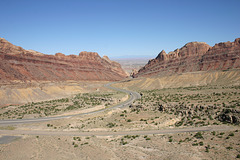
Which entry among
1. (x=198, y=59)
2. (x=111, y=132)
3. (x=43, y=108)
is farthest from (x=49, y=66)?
(x=111, y=132)

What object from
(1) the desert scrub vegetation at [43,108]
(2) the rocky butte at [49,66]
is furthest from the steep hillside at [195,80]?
(2) the rocky butte at [49,66]

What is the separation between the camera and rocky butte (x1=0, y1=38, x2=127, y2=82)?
72.7m

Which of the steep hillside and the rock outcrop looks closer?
the steep hillside

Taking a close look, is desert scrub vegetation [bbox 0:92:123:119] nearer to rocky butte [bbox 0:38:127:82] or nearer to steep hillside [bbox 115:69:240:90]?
rocky butte [bbox 0:38:127:82]

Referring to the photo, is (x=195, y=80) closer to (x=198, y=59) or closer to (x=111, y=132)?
(x=198, y=59)

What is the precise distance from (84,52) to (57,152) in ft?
368

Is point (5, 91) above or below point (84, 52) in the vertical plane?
below

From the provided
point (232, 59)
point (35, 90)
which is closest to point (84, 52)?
point (35, 90)

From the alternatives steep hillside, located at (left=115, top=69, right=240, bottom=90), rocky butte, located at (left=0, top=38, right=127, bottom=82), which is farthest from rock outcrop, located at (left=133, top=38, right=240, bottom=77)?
rocky butte, located at (left=0, top=38, right=127, bottom=82)

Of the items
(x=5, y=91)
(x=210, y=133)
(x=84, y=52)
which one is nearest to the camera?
(x=210, y=133)

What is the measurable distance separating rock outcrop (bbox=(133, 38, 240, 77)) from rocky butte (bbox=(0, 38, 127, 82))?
30.1m

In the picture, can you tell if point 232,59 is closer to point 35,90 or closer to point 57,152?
point 35,90

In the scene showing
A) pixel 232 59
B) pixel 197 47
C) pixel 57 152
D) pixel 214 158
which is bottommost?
pixel 57 152

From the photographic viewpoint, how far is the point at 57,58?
329 ft
